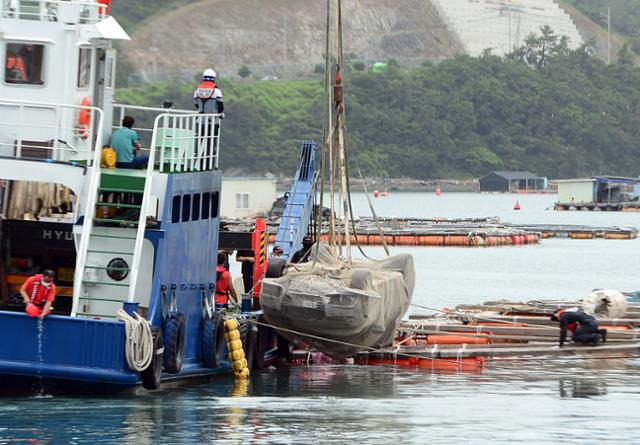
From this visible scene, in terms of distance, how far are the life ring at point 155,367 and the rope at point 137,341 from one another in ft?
1.20

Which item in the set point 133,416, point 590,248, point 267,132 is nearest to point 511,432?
point 133,416

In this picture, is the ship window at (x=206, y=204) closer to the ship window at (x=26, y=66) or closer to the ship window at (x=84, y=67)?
the ship window at (x=84, y=67)

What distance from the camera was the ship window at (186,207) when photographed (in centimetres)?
2644

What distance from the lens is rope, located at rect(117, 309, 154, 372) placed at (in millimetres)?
23594

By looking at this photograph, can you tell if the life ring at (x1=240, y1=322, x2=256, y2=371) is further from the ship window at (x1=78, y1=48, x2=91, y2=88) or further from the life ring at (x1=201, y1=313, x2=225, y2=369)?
the ship window at (x1=78, y1=48, x2=91, y2=88)

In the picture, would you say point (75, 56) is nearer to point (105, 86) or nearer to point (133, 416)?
point (105, 86)

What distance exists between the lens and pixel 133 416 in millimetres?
24234

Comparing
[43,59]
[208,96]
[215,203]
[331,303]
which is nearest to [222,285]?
[215,203]

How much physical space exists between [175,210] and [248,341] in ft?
16.0

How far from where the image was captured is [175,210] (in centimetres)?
2603

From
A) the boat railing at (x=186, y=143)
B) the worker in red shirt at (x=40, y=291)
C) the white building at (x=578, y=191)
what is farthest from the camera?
the white building at (x=578, y=191)

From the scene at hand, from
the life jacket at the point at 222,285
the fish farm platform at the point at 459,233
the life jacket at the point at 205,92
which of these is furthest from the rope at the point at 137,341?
the fish farm platform at the point at 459,233

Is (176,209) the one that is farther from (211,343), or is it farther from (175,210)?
(211,343)

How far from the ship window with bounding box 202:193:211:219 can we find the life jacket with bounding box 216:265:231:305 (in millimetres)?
2548
